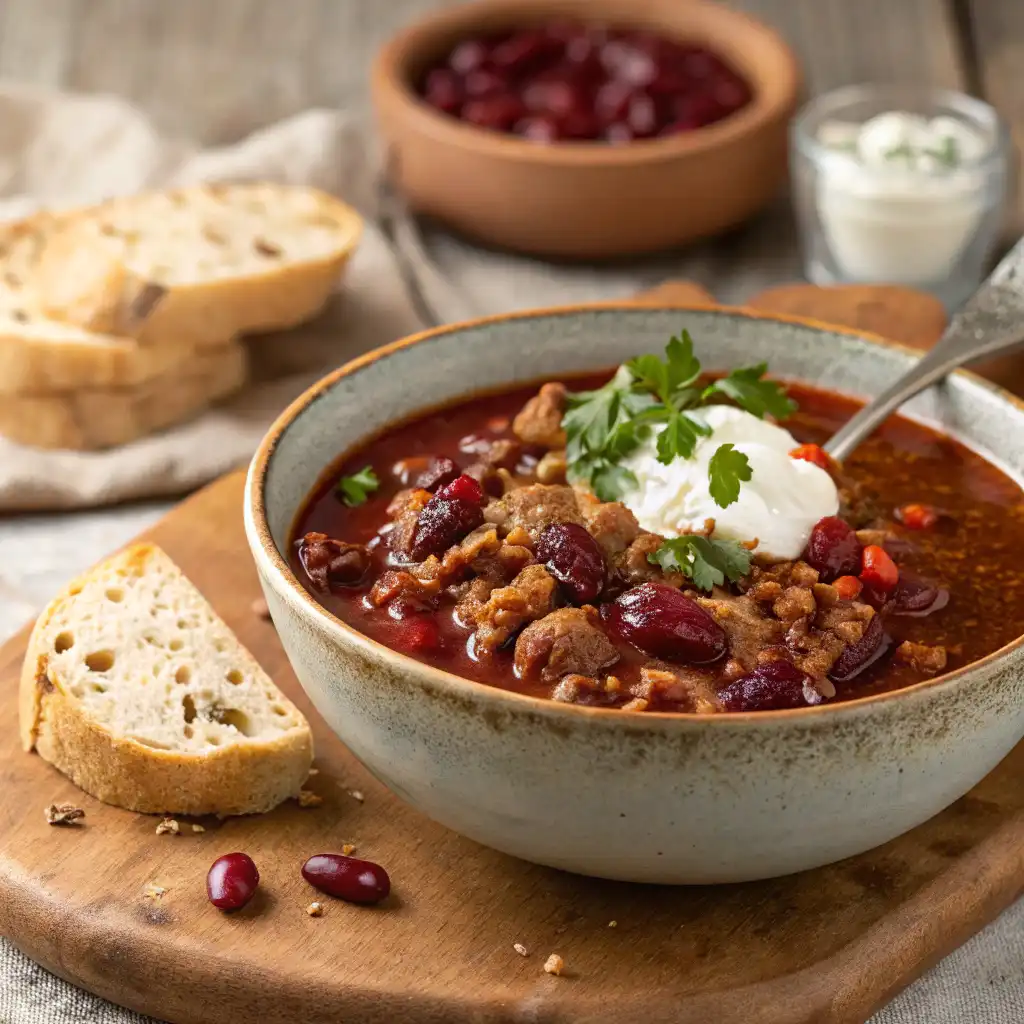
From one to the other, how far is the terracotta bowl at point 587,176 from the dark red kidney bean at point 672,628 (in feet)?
11.8

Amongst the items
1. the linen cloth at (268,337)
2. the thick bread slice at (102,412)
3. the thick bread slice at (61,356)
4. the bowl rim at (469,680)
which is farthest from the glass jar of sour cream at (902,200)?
the bowl rim at (469,680)

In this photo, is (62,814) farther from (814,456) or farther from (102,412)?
(102,412)

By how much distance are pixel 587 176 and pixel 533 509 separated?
318cm

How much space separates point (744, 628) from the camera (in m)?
3.36

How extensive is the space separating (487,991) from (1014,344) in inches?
97.3

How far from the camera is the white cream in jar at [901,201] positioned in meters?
6.30

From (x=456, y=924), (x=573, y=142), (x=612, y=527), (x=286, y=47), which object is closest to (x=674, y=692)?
(x=612, y=527)

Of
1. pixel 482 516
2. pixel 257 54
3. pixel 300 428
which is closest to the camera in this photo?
pixel 482 516

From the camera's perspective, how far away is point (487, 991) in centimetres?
308

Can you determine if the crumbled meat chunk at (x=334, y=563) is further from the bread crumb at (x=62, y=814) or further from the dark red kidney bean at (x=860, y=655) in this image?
the dark red kidney bean at (x=860, y=655)

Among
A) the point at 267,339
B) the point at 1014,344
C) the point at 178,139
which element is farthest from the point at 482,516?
the point at 178,139

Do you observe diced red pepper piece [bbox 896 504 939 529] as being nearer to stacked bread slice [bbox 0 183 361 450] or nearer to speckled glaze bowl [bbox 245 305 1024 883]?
speckled glaze bowl [bbox 245 305 1024 883]

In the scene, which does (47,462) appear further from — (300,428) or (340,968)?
(340,968)

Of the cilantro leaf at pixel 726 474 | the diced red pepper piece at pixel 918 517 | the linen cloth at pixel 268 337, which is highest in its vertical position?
the cilantro leaf at pixel 726 474
